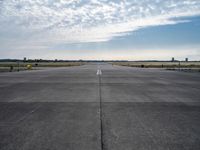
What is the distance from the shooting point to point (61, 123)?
6.31 m

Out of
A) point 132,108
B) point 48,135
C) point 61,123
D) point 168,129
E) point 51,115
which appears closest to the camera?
point 48,135

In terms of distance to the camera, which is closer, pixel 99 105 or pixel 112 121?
pixel 112 121

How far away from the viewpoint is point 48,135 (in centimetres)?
522

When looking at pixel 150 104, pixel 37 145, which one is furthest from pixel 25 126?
pixel 150 104

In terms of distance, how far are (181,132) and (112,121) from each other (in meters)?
1.90

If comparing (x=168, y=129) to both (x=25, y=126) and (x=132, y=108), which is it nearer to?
(x=132, y=108)

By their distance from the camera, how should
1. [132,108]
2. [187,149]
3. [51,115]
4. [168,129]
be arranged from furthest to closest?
[132,108]
[51,115]
[168,129]
[187,149]

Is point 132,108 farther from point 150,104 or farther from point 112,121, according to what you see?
point 112,121

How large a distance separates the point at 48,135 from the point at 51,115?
82.9 inches

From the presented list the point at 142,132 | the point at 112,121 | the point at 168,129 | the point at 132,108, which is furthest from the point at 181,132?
the point at 132,108

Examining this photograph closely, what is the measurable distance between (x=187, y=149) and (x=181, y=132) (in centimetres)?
114

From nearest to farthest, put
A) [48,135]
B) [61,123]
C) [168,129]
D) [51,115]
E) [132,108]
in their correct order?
1. [48,135]
2. [168,129]
3. [61,123]
4. [51,115]
5. [132,108]

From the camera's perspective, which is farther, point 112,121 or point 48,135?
point 112,121

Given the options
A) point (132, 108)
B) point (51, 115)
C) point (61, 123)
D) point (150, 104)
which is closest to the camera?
point (61, 123)
